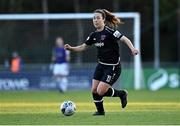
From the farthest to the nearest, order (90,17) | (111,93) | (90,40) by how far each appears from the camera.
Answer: (90,17)
(90,40)
(111,93)

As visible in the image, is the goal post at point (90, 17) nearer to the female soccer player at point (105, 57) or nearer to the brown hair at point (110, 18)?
the brown hair at point (110, 18)

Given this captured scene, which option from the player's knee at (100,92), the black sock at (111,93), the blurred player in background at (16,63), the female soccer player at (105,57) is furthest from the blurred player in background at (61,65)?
the player's knee at (100,92)

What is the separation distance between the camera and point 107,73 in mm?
16844

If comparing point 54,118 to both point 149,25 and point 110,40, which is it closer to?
point 110,40

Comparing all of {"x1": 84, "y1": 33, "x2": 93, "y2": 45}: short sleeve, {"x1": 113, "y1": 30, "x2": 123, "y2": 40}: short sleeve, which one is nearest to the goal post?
{"x1": 84, "y1": 33, "x2": 93, "y2": 45}: short sleeve

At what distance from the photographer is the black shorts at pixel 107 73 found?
55.3 ft

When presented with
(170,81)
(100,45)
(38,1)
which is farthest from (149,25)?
(100,45)

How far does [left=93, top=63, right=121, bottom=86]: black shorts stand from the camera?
16.8 m

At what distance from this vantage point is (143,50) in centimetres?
6194

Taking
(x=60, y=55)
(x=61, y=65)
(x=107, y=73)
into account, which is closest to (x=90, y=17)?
(x=60, y=55)

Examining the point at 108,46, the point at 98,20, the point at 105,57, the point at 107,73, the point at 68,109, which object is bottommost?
the point at 68,109

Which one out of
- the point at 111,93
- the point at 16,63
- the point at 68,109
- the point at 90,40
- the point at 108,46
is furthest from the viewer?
the point at 16,63

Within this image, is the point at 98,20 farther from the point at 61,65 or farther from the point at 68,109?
the point at 61,65

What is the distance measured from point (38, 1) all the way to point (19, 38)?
29095mm
